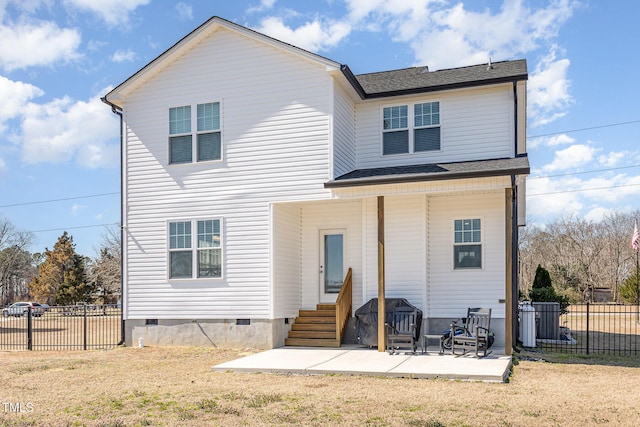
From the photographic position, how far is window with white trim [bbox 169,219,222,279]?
14.0 metres

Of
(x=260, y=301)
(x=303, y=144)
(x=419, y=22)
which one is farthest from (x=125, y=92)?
(x=419, y=22)

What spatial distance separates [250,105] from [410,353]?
22.0 feet

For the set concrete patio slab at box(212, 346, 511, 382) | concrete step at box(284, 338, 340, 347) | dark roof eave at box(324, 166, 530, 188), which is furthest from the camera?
concrete step at box(284, 338, 340, 347)

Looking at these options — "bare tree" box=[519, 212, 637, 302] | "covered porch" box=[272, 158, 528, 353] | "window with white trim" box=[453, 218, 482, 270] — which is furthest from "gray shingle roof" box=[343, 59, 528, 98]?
"bare tree" box=[519, 212, 637, 302]

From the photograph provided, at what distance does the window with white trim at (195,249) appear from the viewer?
14.0 metres

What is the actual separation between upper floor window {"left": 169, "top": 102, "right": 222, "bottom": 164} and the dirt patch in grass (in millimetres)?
5305

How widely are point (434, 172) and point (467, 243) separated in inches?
92.4

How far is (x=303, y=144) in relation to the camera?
13.4 meters

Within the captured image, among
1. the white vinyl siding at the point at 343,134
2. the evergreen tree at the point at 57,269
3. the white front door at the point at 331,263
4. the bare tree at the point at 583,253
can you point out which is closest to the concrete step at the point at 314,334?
the white front door at the point at 331,263

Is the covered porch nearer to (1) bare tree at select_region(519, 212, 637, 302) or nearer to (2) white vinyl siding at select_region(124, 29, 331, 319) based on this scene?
(2) white vinyl siding at select_region(124, 29, 331, 319)

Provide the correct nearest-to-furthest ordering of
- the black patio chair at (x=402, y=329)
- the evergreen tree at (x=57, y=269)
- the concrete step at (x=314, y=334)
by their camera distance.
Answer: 1. the black patio chair at (x=402, y=329)
2. the concrete step at (x=314, y=334)
3. the evergreen tree at (x=57, y=269)

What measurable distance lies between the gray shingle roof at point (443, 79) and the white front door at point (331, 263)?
3.55m

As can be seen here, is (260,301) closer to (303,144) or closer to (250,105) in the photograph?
(303,144)

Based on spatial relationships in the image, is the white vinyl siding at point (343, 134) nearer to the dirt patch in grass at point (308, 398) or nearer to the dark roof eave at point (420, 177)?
the dark roof eave at point (420, 177)
